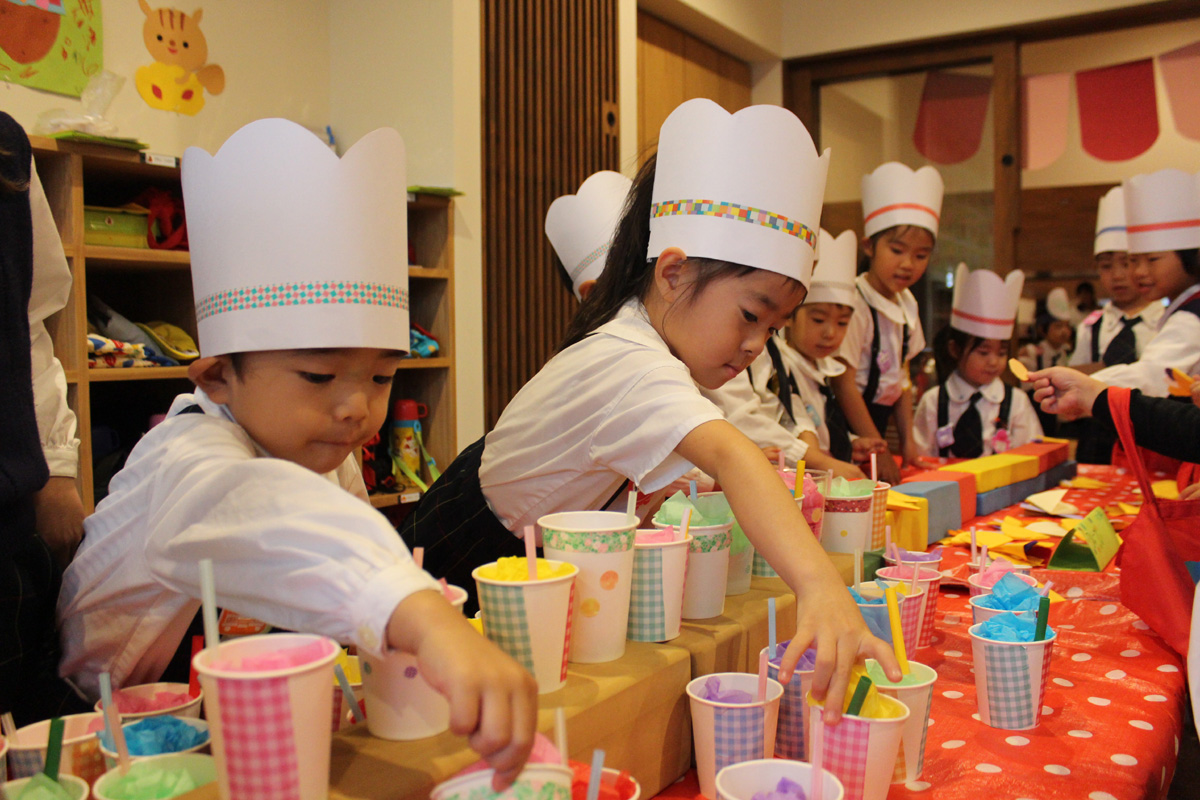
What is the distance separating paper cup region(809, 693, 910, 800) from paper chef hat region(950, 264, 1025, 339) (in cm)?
338

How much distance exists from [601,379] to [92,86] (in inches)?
91.7

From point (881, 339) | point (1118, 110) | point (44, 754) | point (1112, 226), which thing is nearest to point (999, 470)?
point (881, 339)

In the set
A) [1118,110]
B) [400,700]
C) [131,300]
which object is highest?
[1118,110]

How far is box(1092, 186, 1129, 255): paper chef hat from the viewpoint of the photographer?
14.1ft

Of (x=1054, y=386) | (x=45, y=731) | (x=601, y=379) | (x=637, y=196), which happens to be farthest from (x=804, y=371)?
(x=45, y=731)

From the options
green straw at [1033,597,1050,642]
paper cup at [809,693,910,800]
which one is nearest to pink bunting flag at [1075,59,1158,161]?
green straw at [1033,597,1050,642]

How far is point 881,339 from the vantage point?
3434 millimetres

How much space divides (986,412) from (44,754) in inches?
153

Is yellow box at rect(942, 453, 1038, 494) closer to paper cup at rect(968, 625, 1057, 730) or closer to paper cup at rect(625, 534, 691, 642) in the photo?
paper cup at rect(968, 625, 1057, 730)

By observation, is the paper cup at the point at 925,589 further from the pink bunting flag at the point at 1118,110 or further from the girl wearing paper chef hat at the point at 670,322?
the pink bunting flag at the point at 1118,110

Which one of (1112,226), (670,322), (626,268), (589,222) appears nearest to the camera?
(670,322)

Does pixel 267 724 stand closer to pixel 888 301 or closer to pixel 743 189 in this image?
pixel 743 189

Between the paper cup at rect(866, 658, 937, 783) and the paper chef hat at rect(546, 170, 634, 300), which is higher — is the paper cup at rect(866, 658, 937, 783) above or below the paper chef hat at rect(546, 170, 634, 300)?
below

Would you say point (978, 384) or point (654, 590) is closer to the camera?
point (654, 590)
